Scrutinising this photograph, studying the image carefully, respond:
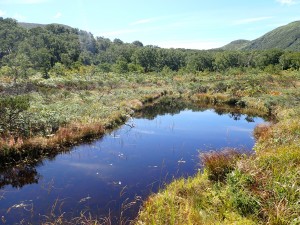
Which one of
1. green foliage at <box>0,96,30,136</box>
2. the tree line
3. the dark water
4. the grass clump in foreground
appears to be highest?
the tree line

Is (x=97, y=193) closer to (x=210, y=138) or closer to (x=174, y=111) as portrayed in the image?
(x=210, y=138)

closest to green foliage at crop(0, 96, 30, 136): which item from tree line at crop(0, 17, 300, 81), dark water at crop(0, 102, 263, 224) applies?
dark water at crop(0, 102, 263, 224)

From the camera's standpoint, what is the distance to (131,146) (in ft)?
65.0

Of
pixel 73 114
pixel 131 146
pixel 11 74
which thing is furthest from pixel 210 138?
pixel 11 74

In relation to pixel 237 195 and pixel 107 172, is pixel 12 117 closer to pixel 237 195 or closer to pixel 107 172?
pixel 107 172

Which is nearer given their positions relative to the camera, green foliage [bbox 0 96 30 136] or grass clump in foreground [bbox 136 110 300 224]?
grass clump in foreground [bbox 136 110 300 224]

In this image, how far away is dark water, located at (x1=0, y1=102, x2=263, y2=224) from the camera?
438 inches

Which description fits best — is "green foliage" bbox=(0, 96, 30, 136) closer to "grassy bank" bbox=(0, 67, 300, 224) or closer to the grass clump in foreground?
"grassy bank" bbox=(0, 67, 300, 224)

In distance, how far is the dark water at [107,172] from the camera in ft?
36.5

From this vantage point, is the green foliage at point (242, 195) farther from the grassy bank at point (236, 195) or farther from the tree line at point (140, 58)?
the tree line at point (140, 58)

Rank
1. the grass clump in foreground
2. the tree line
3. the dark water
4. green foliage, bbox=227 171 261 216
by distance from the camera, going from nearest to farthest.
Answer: the grass clump in foreground, green foliage, bbox=227 171 261 216, the dark water, the tree line

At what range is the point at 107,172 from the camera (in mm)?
14867

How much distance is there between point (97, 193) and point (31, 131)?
24.6 feet

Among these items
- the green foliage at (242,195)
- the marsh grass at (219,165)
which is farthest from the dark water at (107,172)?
the green foliage at (242,195)
